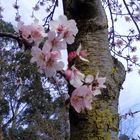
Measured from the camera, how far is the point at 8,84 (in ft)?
55.2

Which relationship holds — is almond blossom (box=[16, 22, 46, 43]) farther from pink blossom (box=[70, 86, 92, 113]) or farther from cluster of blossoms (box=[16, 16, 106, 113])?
pink blossom (box=[70, 86, 92, 113])

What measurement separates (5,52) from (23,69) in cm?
188

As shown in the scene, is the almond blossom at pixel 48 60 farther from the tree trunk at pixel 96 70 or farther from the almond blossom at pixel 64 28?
the tree trunk at pixel 96 70

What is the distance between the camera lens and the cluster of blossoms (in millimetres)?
1251

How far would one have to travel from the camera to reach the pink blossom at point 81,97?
128 cm

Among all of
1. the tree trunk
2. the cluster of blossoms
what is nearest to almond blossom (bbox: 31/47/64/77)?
the cluster of blossoms

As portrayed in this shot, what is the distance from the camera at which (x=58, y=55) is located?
128 cm

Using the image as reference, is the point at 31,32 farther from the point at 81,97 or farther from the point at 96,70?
the point at 96,70

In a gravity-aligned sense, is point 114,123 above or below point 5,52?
below

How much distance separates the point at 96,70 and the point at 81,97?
544 mm

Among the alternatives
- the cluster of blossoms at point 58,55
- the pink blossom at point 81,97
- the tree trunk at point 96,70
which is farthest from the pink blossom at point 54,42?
the tree trunk at point 96,70

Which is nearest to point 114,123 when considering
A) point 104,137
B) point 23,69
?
point 104,137

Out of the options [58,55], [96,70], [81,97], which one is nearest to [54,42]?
[58,55]

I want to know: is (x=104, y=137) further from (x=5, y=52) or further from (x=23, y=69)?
(x=5, y=52)
